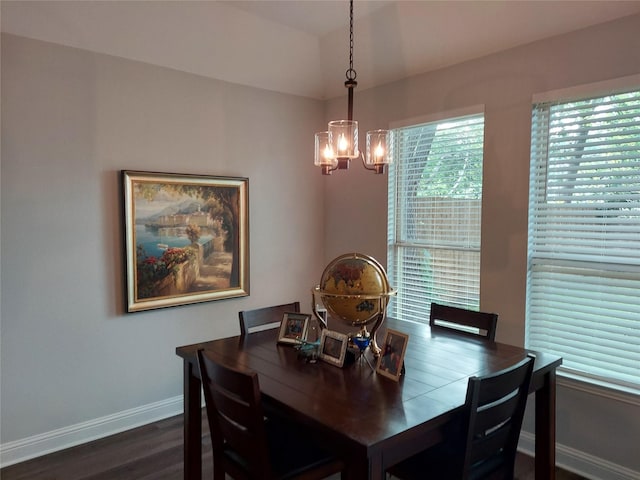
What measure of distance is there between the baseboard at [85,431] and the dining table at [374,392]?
1.14 m

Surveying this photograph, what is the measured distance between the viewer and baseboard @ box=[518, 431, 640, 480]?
247cm

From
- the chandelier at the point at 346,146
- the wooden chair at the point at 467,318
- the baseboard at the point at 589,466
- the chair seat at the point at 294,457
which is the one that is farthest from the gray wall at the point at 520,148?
the chair seat at the point at 294,457

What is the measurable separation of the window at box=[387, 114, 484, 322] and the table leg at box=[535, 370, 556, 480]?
1.07 m

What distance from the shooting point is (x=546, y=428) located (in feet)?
6.96

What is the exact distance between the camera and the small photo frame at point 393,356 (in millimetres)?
1838

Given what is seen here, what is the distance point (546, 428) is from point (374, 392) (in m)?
0.99

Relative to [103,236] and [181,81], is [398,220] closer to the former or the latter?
[181,81]

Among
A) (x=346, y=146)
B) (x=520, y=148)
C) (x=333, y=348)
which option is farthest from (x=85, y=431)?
(x=520, y=148)

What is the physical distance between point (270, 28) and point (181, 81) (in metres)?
0.76

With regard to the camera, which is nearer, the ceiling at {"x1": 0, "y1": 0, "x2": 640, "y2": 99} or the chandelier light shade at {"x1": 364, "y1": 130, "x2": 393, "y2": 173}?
the chandelier light shade at {"x1": 364, "y1": 130, "x2": 393, "y2": 173}

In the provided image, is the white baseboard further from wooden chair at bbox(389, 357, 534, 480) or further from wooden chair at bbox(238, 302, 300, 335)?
wooden chair at bbox(238, 302, 300, 335)

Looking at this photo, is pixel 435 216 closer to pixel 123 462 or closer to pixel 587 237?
pixel 587 237

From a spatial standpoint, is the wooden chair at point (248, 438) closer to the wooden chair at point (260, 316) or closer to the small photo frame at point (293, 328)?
the small photo frame at point (293, 328)

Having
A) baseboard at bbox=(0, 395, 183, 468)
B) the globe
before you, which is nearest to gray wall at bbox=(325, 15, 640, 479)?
the globe
